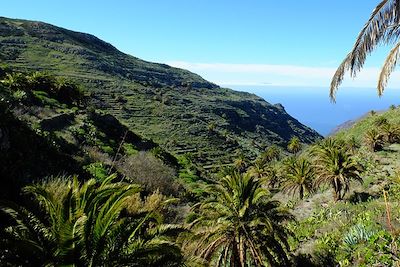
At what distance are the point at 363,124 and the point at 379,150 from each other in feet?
76.0

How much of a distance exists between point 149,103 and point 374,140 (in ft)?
246

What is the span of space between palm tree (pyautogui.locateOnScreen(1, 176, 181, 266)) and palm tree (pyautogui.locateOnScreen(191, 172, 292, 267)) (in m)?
5.96

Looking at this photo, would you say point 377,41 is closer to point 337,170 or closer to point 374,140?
point 337,170

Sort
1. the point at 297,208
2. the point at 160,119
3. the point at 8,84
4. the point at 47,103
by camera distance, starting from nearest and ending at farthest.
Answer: the point at 297,208 < the point at 8,84 < the point at 47,103 < the point at 160,119

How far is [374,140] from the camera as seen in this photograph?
152 feet

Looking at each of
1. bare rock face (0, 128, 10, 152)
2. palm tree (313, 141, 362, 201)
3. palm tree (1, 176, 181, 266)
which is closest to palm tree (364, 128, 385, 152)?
palm tree (313, 141, 362, 201)

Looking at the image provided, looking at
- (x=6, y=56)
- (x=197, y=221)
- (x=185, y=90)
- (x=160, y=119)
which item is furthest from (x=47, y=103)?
(x=185, y=90)

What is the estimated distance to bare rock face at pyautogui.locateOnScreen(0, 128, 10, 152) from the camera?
57.0 ft

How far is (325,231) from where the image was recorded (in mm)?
23609

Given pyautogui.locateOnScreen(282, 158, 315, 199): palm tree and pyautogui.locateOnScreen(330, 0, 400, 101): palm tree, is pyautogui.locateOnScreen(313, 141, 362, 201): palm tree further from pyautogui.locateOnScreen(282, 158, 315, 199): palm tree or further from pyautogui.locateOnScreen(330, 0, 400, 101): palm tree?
pyautogui.locateOnScreen(330, 0, 400, 101): palm tree

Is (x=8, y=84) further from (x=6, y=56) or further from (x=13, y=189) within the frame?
(x=6, y=56)

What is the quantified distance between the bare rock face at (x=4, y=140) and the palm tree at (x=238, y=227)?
9.85 metres

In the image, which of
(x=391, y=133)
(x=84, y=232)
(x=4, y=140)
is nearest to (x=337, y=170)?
(x=391, y=133)

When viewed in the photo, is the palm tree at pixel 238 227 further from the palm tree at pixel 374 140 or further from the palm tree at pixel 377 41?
the palm tree at pixel 374 140
